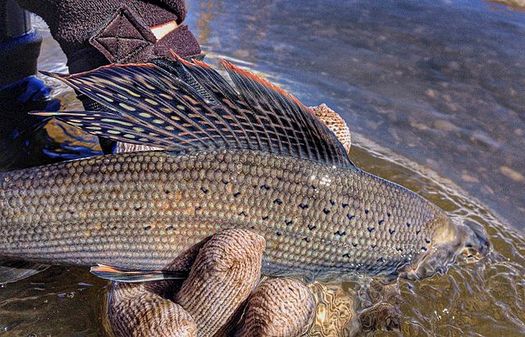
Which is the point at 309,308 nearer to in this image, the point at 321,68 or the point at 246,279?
the point at 246,279

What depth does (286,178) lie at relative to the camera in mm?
2357

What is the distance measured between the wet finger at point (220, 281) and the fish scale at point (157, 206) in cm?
13

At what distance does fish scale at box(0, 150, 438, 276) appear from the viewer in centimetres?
225

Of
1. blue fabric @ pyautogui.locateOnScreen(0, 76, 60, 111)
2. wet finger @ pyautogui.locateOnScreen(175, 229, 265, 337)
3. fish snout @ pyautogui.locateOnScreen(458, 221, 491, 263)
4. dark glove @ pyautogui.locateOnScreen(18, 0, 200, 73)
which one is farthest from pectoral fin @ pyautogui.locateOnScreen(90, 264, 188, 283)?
blue fabric @ pyautogui.locateOnScreen(0, 76, 60, 111)

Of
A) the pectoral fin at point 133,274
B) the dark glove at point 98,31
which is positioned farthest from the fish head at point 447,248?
the dark glove at point 98,31

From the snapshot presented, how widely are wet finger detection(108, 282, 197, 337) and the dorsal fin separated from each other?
629 millimetres

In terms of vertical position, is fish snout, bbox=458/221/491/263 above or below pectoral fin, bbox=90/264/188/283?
below

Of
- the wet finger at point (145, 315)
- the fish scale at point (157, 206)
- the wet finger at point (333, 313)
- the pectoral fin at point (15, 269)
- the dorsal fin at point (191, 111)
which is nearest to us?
the wet finger at point (145, 315)

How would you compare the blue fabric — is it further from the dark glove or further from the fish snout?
the fish snout

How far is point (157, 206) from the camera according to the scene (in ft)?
7.39

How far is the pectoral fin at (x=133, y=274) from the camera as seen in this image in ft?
7.29

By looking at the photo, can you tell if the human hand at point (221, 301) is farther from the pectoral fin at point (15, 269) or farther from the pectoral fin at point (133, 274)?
the pectoral fin at point (15, 269)

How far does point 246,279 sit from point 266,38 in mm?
4860

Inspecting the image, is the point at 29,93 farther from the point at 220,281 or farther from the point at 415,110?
the point at 415,110
